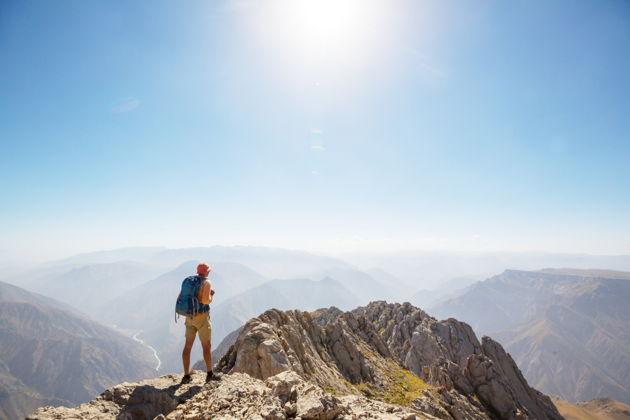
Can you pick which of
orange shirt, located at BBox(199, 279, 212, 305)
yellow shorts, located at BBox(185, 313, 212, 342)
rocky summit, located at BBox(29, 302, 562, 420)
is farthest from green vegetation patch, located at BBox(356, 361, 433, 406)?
orange shirt, located at BBox(199, 279, 212, 305)

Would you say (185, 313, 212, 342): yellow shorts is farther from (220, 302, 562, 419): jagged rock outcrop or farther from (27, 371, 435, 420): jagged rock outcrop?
(220, 302, 562, 419): jagged rock outcrop

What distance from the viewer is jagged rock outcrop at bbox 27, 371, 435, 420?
378 inches

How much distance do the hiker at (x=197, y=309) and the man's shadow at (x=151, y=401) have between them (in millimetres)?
1161

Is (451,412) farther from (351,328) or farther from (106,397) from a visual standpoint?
(106,397)

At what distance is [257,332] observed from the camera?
79.5ft

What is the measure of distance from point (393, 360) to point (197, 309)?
4985 centimetres

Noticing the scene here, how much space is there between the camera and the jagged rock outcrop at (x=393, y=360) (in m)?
23.6

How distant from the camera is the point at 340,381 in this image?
30781mm

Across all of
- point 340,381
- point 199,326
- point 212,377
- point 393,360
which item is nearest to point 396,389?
point 340,381

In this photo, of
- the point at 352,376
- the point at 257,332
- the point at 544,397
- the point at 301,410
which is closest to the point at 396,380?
the point at 352,376

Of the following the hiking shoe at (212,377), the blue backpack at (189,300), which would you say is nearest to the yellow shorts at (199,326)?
the blue backpack at (189,300)

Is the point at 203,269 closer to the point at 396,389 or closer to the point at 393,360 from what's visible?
the point at 396,389

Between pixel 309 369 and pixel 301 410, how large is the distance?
19.9 m

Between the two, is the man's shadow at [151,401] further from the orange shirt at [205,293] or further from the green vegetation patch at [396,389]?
the green vegetation patch at [396,389]
